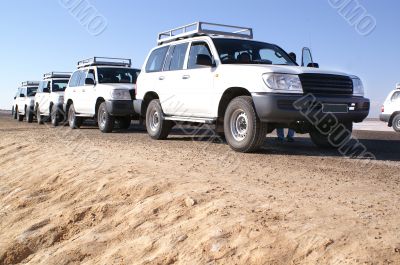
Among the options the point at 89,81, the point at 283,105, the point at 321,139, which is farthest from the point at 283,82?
the point at 89,81

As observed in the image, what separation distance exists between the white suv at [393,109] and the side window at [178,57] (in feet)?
31.6

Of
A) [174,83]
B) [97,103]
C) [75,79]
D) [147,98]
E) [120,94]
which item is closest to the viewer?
[174,83]

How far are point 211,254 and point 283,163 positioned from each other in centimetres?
324

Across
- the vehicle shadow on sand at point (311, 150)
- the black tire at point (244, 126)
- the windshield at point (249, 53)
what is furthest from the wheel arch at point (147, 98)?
the black tire at point (244, 126)

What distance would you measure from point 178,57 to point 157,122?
5.40ft

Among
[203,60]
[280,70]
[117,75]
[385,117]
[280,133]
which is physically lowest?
[280,133]

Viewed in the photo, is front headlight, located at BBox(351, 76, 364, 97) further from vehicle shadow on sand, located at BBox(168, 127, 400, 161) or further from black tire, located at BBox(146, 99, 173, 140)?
black tire, located at BBox(146, 99, 173, 140)

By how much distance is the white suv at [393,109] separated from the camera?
16016 mm

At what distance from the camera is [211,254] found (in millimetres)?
3832

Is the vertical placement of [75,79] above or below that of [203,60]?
below

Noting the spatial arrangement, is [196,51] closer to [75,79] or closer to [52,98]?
[75,79]

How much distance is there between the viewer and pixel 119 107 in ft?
40.1

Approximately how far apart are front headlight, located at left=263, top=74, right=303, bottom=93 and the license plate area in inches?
19.2

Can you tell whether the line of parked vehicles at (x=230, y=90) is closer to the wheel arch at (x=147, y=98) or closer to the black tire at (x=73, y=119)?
the wheel arch at (x=147, y=98)
